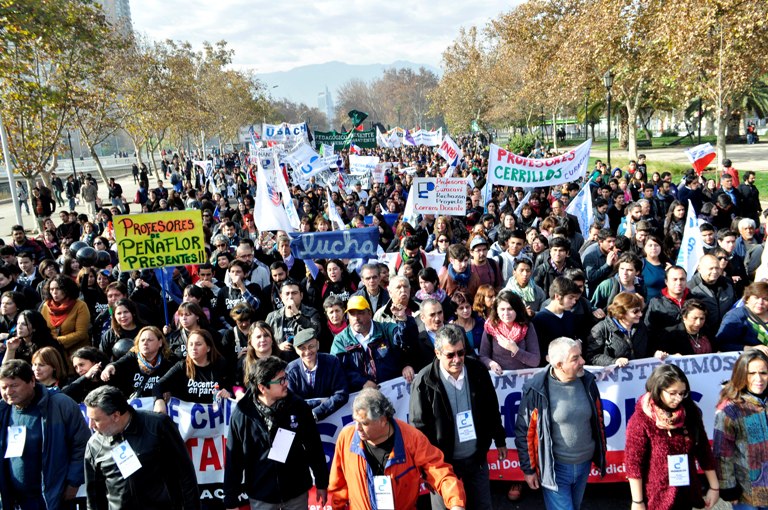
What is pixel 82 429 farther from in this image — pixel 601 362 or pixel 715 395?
pixel 715 395

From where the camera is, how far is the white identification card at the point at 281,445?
3.62 meters

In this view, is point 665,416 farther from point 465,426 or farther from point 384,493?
point 384,493

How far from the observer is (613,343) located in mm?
4582

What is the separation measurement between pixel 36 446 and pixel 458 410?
301 cm

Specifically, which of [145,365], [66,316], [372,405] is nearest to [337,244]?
[145,365]

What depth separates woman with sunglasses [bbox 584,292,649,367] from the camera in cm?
450

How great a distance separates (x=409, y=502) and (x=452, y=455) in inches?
24.1

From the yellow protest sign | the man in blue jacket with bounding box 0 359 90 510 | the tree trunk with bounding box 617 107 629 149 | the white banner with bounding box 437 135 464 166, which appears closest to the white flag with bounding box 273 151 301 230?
the yellow protest sign

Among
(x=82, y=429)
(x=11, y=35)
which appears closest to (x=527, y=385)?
(x=82, y=429)

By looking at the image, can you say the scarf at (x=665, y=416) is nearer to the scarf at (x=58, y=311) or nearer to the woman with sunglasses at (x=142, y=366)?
the woman with sunglasses at (x=142, y=366)

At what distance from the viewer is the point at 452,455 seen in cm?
382

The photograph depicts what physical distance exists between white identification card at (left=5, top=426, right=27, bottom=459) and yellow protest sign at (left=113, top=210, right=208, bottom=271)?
2.80m

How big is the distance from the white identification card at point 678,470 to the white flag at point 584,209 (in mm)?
6908

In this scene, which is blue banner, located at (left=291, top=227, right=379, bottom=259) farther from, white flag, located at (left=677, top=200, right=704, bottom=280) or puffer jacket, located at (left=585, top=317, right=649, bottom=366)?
white flag, located at (left=677, top=200, right=704, bottom=280)
